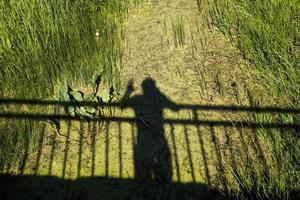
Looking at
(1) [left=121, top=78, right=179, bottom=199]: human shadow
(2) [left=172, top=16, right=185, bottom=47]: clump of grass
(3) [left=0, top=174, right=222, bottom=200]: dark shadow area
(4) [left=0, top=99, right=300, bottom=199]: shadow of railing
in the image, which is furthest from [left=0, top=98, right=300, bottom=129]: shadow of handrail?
(2) [left=172, top=16, right=185, bottom=47]: clump of grass

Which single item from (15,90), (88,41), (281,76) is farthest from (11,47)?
(281,76)

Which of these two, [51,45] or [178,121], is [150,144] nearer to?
[178,121]

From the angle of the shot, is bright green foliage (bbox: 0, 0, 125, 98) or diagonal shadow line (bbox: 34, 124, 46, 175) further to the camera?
bright green foliage (bbox: 0, 0, 125, 98)

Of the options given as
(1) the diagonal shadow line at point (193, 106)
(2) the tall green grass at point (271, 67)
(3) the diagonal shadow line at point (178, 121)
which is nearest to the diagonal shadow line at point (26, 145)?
(3) the diagonal shadow line at point (178, 121)

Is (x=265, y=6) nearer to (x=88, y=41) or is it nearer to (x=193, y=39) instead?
(x=193, y=39)

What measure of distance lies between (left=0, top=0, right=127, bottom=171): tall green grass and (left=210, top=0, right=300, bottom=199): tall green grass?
136 cm

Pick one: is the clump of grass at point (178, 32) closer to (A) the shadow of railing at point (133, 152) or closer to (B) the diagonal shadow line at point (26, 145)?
(A) the shadow of railing at point (133, 152)

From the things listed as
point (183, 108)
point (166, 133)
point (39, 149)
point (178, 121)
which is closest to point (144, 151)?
point (166, 133)

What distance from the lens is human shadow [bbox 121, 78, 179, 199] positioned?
3.57 m

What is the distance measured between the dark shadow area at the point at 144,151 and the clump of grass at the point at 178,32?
0.74 meters

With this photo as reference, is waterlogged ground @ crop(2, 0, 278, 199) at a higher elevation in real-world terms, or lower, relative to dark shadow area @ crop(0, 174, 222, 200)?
higher

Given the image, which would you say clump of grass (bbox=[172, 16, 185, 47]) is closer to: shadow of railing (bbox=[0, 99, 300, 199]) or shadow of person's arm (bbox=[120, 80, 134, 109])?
shadow of person's arm (bbox=[120, 80, 134, 109])

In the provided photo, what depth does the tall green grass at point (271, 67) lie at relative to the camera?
3.42m

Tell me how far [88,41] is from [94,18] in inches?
16.5
